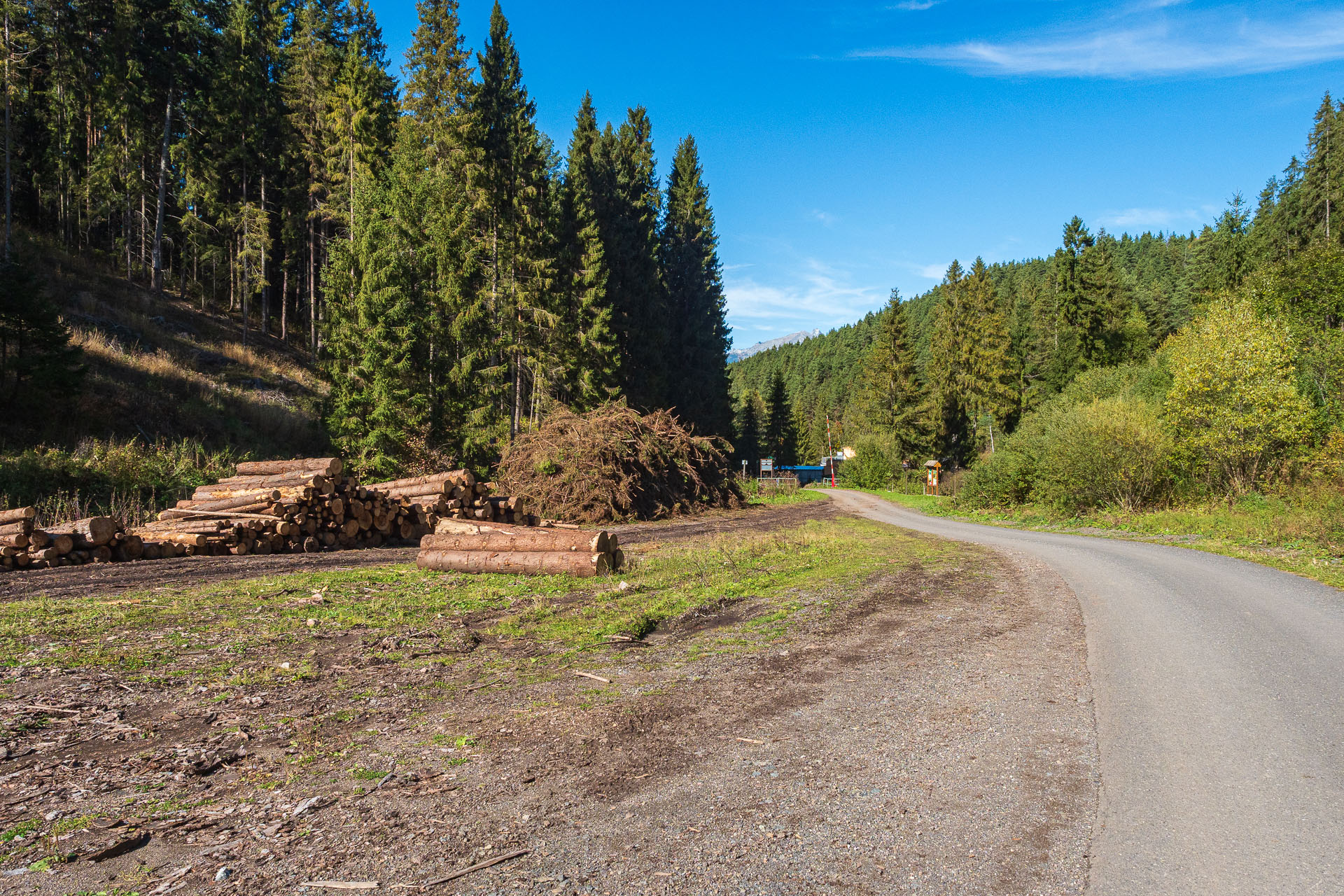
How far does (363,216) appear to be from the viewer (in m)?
25.0

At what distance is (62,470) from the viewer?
626 inches

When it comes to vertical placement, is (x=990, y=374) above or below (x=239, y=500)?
above

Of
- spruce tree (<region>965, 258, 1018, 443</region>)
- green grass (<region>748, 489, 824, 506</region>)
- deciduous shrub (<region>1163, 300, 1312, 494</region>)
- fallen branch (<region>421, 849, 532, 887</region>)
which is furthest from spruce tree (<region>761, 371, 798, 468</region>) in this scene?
fallen branch (<region>421, 849, 532, 887</region>)

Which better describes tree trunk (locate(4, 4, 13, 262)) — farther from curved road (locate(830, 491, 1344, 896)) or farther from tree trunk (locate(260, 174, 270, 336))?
curved road (locate(830, 491, 1344, 896))

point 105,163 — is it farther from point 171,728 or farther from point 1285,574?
point 1285,574

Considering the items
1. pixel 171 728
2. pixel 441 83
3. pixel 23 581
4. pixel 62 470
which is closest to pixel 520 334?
pixel 441 83

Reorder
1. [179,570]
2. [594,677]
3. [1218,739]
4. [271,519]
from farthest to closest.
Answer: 1. [271,519]
2. [179,570]
3. [594,677]
4. [1218,739]

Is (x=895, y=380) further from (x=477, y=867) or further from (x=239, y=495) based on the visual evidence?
(x=477, y=867)

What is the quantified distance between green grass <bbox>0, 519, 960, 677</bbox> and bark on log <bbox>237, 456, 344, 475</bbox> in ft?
12.4

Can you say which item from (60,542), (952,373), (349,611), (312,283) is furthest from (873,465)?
(60,542)

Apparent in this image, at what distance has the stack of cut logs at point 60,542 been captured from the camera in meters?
11.3

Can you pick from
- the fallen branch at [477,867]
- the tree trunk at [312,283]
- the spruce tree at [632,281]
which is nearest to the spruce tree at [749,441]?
the spruce tree at [632,281]

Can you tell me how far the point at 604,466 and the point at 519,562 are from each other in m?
10.7

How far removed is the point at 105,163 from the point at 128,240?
158 inches
